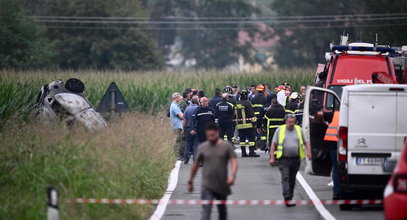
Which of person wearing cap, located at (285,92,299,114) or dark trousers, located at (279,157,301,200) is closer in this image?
dark trousers, located at (279,157,301,200)

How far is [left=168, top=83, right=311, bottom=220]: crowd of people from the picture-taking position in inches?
569

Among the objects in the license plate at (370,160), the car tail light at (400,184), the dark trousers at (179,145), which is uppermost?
the car tail light at (400,184)

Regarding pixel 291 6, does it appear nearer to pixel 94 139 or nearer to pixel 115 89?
pixel 115 89

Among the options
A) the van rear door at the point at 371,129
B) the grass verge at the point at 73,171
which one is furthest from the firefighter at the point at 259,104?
the van rear door at the point at 371,129

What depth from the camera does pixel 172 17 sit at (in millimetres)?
113438

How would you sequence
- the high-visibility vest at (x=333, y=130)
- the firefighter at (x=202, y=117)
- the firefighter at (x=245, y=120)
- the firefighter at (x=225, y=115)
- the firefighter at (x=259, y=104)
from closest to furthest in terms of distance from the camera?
the high-visibility vest at (x=333, y=130) < the firefighter at (x=202, y=117) < the firefighter at (x=225, y=115) < the firefighter at (x=245, y=120) < the firefighter at (x=259, y=104)

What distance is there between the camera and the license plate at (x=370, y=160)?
57.8 feet

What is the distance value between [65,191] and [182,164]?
41.8 ft

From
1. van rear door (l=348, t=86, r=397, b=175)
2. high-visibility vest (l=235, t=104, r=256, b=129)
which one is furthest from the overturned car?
van rear door (l=348, t=86, r=397, b=175)

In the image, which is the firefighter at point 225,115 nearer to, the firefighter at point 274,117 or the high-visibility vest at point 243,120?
the high-visibility vest at point 243,120

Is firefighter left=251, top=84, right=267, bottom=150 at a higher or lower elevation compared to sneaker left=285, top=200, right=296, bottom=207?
higher

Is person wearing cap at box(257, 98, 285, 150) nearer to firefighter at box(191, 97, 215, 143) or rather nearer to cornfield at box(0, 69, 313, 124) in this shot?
firefighter at box(191, 97, 215, 143)

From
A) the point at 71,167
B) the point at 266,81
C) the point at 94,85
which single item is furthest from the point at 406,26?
the point at 71,167

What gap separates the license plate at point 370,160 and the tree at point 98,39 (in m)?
63.8
